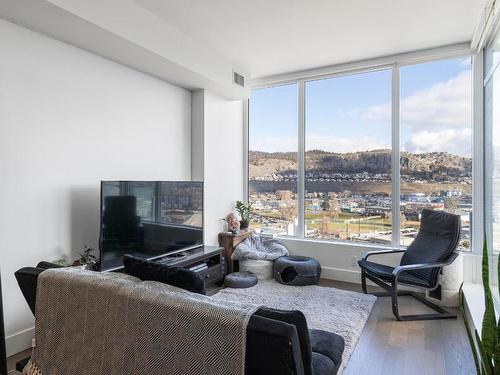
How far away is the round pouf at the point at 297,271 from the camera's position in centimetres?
390

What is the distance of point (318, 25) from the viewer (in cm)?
318

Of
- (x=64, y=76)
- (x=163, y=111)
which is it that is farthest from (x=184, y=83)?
(x=64, y=76)

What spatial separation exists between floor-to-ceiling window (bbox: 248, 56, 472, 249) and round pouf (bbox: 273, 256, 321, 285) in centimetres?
67

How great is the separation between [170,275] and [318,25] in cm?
280

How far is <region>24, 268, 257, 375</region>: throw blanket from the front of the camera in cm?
119

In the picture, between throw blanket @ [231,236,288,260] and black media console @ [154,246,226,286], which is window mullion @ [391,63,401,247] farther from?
black media console @ [154,246,226,286]

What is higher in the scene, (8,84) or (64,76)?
(64,76)

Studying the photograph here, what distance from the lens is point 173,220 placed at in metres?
3.52

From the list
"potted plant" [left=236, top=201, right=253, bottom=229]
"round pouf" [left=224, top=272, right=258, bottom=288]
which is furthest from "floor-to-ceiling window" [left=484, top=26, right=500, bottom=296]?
"potted plant" [left=236, top=201, right=253, bottom=229]

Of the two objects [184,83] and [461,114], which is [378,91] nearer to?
[461,114]

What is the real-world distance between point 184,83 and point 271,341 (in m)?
3.50

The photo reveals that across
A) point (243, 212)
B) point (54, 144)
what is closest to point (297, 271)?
point (243, 212)

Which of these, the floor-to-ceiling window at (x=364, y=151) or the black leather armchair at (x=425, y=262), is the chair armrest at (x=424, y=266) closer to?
the black leather armchair at (x=425, y=262)

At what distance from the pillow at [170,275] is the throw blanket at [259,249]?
256 cm
